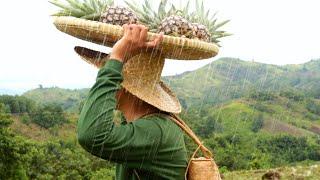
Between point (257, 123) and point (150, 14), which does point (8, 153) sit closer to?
point (150, 14)

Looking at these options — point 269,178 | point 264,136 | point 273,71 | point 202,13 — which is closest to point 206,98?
point 273,71

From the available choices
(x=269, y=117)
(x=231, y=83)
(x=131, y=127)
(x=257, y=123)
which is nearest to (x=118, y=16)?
(x=131, y=127)

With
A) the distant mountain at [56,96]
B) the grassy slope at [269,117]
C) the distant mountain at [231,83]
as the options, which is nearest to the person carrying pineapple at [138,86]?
the grassy slope at [269,117]

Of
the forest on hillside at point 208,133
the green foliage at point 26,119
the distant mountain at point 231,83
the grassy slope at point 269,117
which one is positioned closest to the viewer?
the forest on hillside at point 208,133

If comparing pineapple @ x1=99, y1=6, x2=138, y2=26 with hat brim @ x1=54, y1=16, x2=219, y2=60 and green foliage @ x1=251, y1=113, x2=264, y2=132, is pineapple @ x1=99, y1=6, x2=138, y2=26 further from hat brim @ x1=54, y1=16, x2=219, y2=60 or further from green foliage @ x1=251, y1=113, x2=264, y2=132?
green foliage @ x1=251, y1=113, x2=264, y2=132

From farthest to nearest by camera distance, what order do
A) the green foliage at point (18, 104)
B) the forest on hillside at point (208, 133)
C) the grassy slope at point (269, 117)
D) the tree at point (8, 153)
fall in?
1. the grassy slope at point (269, 117)
2. the green foliage at point (18, 104)
3. the forest on hillside at point (208, 133)
4. the tree at point (8, 153)

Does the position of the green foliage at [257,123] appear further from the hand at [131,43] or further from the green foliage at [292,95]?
the hand at [131,43]

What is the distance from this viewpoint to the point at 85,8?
2223 millimetres

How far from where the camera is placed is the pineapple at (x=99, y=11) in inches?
83.3

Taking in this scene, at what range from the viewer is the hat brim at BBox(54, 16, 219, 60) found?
2.06m

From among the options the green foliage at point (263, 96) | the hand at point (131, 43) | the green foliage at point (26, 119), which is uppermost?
the hand at point (131, 43)

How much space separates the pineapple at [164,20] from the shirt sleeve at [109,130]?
345mm

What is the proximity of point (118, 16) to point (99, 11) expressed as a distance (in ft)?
0.48

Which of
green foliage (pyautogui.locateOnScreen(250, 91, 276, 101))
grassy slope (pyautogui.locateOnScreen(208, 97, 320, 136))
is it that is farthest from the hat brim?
green foliage (pyautogui.locateOnScreen(250, 91, 276, 101))
